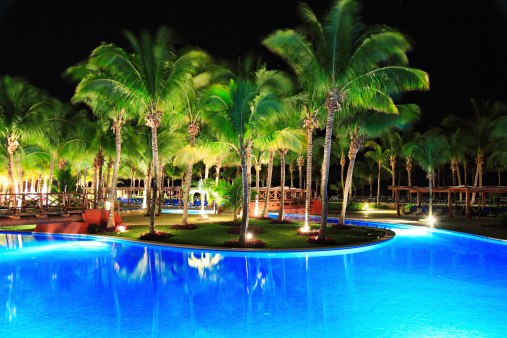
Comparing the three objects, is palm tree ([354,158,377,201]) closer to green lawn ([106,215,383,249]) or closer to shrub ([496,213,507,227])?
shrub ([496,213,507,227])

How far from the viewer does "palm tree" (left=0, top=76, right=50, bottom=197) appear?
698 inches

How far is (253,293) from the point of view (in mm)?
7531

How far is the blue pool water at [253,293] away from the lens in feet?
18.7

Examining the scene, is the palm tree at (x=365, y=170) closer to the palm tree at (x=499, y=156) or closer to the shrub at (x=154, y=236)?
the palm tree at (x=499, y=156)

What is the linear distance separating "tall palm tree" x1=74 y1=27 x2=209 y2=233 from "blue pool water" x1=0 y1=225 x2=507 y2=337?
4.67 meters

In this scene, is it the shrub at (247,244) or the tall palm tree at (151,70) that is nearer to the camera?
the shrub at (247,244)

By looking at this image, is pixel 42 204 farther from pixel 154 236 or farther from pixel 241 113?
pixel 241 113

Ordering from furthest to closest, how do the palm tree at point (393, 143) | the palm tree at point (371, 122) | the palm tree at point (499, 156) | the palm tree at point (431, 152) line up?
the palm tree at point (393, 143)
the palm tree at point (499, 156)
the palm tree at point (431, 152)
the palm tree at point (371, 122)

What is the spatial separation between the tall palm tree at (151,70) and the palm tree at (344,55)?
12.5ft

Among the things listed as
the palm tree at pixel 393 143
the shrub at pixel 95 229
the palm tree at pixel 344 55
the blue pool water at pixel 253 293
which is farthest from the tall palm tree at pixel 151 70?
the palm tree at pixel 393 143

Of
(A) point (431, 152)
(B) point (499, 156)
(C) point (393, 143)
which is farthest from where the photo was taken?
(C) point (393, 143)

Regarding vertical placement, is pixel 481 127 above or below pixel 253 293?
above

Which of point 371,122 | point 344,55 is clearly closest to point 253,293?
point 344,55

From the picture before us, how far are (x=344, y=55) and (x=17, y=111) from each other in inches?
630
